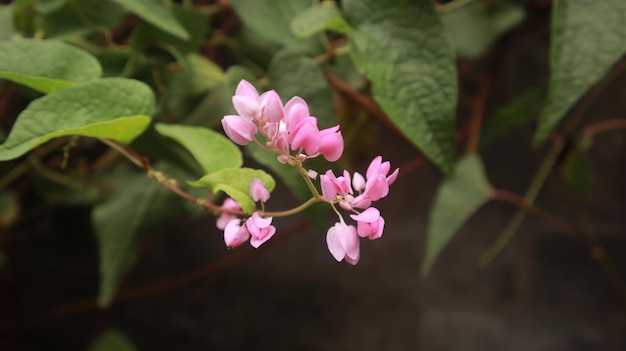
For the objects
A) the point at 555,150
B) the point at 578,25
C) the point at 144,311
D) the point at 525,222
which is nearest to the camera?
the point at 578,25

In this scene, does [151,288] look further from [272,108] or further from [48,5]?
[272,108]

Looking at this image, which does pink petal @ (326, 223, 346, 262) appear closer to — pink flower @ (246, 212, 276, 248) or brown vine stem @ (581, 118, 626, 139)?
pink flower @ (246, 212, 276, 248)

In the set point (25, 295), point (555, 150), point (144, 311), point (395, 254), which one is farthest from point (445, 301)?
point (25, 295)

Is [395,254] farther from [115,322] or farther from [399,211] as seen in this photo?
[115,322]

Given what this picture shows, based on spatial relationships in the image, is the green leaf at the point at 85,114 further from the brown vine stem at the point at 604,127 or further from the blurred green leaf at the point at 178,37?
the brown vine stem at the point at 604,127

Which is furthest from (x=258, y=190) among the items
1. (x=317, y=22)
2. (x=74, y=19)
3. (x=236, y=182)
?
(x=74, y=19)

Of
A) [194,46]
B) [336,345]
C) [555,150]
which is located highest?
[194,46]

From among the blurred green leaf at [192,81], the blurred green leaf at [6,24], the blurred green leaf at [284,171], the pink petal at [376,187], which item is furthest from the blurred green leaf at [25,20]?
the pink petal at [376,187]
